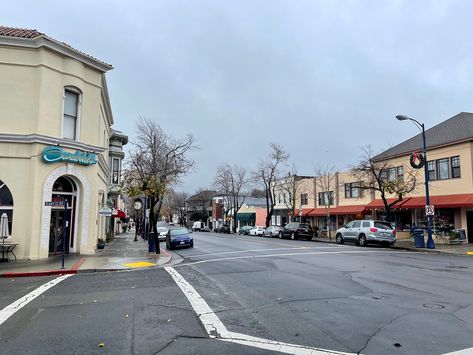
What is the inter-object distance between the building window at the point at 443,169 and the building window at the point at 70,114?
2623 centimetres

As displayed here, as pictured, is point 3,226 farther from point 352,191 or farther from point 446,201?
point 352,191

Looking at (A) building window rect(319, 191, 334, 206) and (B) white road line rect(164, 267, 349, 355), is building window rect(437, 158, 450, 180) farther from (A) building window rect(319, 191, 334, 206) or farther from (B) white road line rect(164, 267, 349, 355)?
(B) white road line rect(164, 267, 349, 355)

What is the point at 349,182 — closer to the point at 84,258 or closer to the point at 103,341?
the point at 84,258

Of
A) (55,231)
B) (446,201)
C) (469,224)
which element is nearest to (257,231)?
(446,201)

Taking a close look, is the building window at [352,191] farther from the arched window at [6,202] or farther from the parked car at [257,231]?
the arched window at [6,202]

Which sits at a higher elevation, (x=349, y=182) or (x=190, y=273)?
(x=349, y=182)

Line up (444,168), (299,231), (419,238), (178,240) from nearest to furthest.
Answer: (419,238) < (178,240) < (444,168) < (299,231)

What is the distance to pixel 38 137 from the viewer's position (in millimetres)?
17531

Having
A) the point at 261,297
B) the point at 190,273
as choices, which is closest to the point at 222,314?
the point at 261,297

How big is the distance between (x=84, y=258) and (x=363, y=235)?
706 inches

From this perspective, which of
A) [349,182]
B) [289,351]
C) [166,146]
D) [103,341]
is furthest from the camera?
[349,182]

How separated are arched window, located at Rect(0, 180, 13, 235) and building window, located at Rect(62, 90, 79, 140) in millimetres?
3462

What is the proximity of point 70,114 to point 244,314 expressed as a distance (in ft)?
50.9

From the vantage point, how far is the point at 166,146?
34906mm
